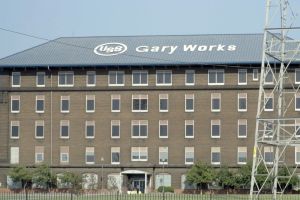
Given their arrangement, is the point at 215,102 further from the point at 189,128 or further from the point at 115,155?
the point at 115,155

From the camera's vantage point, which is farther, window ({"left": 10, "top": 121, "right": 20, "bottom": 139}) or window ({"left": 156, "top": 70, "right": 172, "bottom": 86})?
window ({"left": 10, "top": 121, "right": 20, "bottom": 139})

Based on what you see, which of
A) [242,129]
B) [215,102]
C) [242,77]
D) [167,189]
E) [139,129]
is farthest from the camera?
[139,129]

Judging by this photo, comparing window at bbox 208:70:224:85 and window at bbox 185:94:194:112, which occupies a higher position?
window at bbox 208:70:224:85

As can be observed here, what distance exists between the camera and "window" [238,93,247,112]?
112m

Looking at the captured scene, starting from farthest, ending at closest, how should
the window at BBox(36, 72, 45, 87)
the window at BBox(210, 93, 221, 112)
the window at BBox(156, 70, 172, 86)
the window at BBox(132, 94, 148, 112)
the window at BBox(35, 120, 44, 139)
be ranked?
1. the window at BBox(36, 72, 45, 87)
2. the window at BBox(35, 120, 44, 139)
3. the window at BBox(132, 94, 148, 112)
4. the window at BBox(156, 70, 172, 86)
5. the window at BBox(210, 93, 221, 112)

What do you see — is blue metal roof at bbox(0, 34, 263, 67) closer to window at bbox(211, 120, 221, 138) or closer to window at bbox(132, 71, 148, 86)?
window at bbox(132, 71, 148, 86)

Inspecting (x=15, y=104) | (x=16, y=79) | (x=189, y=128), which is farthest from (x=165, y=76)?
(x=15, y=104)

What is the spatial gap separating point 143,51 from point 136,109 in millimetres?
7309

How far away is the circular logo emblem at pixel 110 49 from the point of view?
381 feet

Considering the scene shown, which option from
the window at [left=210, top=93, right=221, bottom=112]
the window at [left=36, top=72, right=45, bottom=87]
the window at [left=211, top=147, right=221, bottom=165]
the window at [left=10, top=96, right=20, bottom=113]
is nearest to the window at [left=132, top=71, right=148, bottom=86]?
the window at [left=210, top=93, right=221, bottom=112]

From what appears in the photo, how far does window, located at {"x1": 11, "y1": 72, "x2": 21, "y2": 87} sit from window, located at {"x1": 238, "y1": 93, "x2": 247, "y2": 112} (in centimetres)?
2761

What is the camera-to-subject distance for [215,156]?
112250 millimetres

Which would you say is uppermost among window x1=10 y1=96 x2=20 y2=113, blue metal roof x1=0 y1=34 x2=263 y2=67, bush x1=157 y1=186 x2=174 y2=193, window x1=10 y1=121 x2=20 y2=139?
blue metal roof x1=0 y1=34 x2=263 y2=67

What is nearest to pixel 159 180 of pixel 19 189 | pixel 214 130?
pixel 214 130
